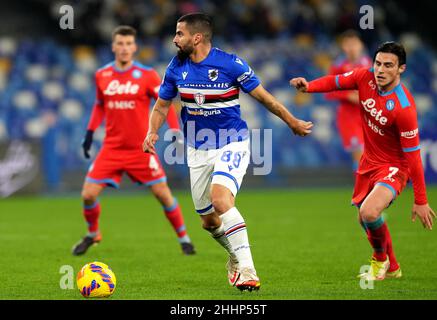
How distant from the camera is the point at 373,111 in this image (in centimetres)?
793

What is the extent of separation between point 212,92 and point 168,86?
480 mm

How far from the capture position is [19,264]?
9203 mm

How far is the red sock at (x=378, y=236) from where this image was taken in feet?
26.3

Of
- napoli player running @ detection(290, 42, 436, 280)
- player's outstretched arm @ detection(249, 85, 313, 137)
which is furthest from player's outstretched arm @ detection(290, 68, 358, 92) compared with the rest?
player's outstretched arm @ detection(249, 85, 313, 137)

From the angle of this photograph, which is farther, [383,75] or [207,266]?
[207,266]

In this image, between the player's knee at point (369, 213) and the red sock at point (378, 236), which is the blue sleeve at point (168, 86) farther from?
the red sock at point (378, 236)

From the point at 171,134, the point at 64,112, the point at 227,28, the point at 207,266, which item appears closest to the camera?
the point at 207,266

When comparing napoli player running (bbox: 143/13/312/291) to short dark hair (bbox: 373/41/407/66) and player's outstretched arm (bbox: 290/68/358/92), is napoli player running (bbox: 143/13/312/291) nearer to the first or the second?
player's outstretched arm (bbox: 290/68/358/92)

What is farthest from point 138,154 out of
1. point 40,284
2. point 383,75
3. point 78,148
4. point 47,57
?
point 47,57

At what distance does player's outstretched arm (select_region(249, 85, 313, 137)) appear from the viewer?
733 centimetres

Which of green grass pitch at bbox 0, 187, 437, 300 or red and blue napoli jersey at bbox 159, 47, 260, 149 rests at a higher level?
red and blue napoli jersey at bbox 159, 47, 260, 149

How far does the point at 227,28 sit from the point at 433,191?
356 inches

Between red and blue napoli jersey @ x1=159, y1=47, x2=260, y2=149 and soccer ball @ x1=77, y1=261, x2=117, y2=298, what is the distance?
5.11 feet
